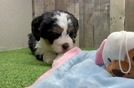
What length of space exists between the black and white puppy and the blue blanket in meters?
0.80

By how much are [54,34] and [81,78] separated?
42.2 inches

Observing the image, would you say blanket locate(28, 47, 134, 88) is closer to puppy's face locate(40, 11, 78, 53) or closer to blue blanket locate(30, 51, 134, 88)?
blue blanket locate(30, 51, 134, 88)

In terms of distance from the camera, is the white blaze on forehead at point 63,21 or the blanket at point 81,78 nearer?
the blanket at point 81,78

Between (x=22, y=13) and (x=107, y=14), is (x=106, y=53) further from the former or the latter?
(x=22, y=13)

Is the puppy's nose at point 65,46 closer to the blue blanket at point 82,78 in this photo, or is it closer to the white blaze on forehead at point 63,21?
the white blaze on forehead at point 63,21

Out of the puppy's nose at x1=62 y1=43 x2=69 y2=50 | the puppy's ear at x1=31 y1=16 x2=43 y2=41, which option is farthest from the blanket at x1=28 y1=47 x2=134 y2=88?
the puppy's ear at x1=31 y1=16 x2=43 y2=41

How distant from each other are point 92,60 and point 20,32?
232cm

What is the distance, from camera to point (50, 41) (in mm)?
2172

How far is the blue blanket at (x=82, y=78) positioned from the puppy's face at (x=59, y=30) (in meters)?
0.79

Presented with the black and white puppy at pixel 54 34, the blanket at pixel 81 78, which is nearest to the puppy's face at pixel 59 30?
the black and white puppy at pixel 54 34

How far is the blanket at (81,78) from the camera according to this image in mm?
975

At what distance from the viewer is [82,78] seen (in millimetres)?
1061

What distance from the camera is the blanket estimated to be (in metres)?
0.97

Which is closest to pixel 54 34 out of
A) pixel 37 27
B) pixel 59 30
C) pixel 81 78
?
pixel 59 30
